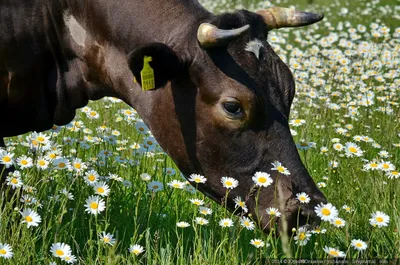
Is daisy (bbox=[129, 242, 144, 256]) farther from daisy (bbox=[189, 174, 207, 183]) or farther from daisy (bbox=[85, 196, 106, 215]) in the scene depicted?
daisy (bbox=[189, 174, 207, 183])

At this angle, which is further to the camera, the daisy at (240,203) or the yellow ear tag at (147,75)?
the yellow ear tag at (147,75)

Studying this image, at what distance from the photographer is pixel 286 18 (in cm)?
486

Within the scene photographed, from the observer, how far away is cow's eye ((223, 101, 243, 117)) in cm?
424

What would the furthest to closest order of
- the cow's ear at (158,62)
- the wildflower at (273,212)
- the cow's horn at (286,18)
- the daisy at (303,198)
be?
Answer: the cow's horn at (286,18)
the cow's ear at (158,62)
the daisy at (303,198)
the wildflower at (273,212)

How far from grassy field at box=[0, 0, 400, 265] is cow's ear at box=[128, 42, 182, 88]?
681mm

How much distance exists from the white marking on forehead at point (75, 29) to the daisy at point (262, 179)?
168 cm

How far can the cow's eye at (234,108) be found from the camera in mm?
4242

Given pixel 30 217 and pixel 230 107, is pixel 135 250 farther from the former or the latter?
pixel 230 107

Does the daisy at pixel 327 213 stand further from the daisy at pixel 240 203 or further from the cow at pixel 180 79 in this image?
the daisy at pixel 240 203

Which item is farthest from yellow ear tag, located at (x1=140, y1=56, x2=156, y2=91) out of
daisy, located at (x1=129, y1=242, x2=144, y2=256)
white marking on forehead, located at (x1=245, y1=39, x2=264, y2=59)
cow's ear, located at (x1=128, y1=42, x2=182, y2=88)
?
daisy, located at (x1=129, y1=242, x2=144, y2=256)

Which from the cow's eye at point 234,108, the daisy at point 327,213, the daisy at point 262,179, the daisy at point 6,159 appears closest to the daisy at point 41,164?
the daisy at point 6,159

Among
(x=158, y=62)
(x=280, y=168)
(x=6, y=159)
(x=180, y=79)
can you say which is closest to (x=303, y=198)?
(x=280, y=168)

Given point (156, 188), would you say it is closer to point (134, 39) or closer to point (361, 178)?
point (134, 39)

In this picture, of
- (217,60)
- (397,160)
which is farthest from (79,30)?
(397,160)
